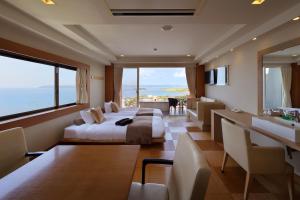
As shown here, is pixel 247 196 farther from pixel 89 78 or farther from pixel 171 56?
pixel 171 56

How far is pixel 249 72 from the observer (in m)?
4.09

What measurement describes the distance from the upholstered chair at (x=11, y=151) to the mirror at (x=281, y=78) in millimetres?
3320

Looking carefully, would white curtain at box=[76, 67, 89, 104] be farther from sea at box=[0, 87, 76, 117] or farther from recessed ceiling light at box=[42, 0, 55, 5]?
recessed ceiling light at box=[42, 0, 55, 5]

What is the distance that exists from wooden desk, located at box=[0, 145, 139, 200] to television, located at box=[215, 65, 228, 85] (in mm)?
4461

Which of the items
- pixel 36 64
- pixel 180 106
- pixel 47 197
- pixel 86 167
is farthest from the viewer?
pixel 180 106

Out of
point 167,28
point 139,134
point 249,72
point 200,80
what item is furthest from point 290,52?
point 200,80

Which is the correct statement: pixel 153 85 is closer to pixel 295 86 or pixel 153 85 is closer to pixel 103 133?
pixel 103 133

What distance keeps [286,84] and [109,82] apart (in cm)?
652

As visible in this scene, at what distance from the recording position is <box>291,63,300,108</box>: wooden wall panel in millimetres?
2665

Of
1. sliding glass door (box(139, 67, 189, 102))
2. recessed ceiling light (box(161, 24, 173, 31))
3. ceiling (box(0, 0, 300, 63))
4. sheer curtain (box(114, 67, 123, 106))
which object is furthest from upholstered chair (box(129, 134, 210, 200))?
sliding glass door (box(139, 67, 189, 102))

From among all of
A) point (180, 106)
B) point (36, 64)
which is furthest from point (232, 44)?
point (180, 106)

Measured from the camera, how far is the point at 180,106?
9.39 meters

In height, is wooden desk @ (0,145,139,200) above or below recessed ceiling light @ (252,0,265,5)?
below

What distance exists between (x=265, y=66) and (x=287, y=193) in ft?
6.87
